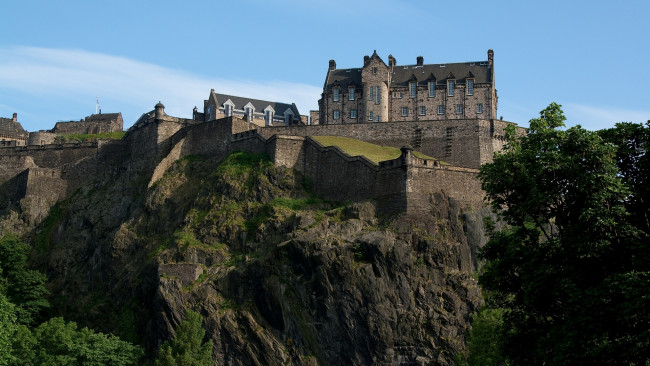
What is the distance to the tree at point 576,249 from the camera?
87.1ft

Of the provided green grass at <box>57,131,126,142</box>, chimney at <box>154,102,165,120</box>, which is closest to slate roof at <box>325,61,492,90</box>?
chimney at <box>154,102,165,120</box>

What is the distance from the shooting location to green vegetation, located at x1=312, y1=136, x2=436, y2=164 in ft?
231

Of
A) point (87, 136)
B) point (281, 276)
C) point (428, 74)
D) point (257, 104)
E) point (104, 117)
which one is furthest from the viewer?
point (104, 117)

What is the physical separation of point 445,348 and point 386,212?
11.6 meters

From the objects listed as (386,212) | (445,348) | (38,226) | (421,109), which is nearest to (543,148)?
(445,348)

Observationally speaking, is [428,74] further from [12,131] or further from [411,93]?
[12,131]

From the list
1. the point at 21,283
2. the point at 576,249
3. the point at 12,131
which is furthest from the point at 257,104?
the point at 576,249

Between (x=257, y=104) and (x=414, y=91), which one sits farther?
(x=257, y=104)

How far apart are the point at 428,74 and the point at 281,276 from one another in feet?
113

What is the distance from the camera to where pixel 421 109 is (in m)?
83.8

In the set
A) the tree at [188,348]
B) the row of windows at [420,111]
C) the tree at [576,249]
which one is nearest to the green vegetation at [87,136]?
the row of windows at [420,111]

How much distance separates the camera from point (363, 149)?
73.2 meters

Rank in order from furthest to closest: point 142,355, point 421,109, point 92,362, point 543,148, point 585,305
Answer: point 421,109 < point 142,355 < point 92,362 < point 543,148 < point 585,305

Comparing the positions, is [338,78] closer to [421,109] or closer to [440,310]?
[421,109]
